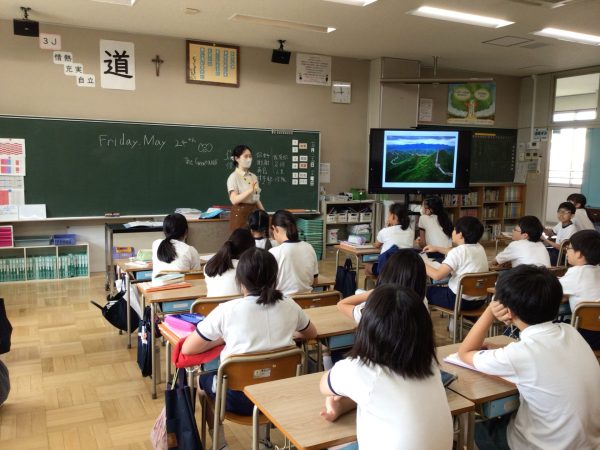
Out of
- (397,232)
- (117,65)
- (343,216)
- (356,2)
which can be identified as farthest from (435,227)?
(117,65)

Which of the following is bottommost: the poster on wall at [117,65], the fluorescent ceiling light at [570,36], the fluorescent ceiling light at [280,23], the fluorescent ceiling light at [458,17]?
the poster on wall at [117,65]

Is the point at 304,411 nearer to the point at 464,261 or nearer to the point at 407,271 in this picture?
the point at 407,271

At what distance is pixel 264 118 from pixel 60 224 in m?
3.04

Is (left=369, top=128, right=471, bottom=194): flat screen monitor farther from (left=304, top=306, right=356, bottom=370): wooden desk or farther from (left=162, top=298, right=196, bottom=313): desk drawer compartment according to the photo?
(left=304, top=306, right=356, bottom=370): wooden desk

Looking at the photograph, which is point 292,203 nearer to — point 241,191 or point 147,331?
point 241,191

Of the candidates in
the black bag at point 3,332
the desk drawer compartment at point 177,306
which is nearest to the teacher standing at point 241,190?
the desk drawer compartment at point 177,306

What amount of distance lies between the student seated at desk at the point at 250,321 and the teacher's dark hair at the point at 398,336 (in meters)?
0.74

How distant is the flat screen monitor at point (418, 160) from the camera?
7500mm

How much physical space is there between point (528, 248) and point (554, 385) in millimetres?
2774

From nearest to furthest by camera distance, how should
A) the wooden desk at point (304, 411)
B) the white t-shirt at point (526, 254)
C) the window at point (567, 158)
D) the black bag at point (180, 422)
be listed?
the wooden desk at point (304, 411) < the black bag at point (180, 422) < the white t-shirt at point (526, 254) < the window at point (567, 158)

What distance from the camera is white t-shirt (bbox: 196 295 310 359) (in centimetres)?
210

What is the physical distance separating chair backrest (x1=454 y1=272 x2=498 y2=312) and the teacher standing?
8.09 ft

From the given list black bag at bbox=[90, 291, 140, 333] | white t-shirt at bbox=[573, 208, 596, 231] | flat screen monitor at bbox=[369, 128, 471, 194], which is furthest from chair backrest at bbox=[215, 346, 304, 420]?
flat screen monitor at bbox=[369, 128, 471, 194]

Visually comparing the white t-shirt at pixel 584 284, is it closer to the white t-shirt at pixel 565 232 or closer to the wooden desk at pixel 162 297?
the wooden desk at pixel 162 297
